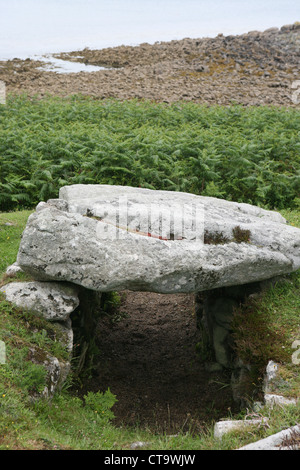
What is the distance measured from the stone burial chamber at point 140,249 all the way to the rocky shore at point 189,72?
18416mm

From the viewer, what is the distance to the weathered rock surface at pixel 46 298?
298 inches

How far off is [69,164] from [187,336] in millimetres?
6298

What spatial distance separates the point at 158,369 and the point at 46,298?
3147 millimetres

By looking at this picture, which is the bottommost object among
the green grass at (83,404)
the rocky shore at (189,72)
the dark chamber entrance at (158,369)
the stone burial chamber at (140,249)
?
the dark chamber entrance at (158,369)

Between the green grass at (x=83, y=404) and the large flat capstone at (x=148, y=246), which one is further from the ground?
the large flat capstone at (x=148, y=246)

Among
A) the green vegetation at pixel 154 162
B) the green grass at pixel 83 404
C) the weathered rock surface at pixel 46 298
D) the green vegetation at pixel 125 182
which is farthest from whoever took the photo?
the green vegetation at pixel 154 162

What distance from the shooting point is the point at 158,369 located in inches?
383

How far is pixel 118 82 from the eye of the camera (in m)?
31.7

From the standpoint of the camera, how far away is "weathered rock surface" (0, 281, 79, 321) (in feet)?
24.8

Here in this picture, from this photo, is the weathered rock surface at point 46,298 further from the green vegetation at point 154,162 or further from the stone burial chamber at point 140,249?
the green vegetation at point 154,162

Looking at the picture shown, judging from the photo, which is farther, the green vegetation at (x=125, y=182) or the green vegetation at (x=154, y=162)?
the green vegetation at (x=154, y=162)

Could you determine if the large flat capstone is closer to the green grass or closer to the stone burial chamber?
the stone burial chamber

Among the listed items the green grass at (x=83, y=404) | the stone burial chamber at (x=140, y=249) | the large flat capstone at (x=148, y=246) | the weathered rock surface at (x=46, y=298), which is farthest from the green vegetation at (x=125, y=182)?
the large flat capstone at (x=148, y=246)
